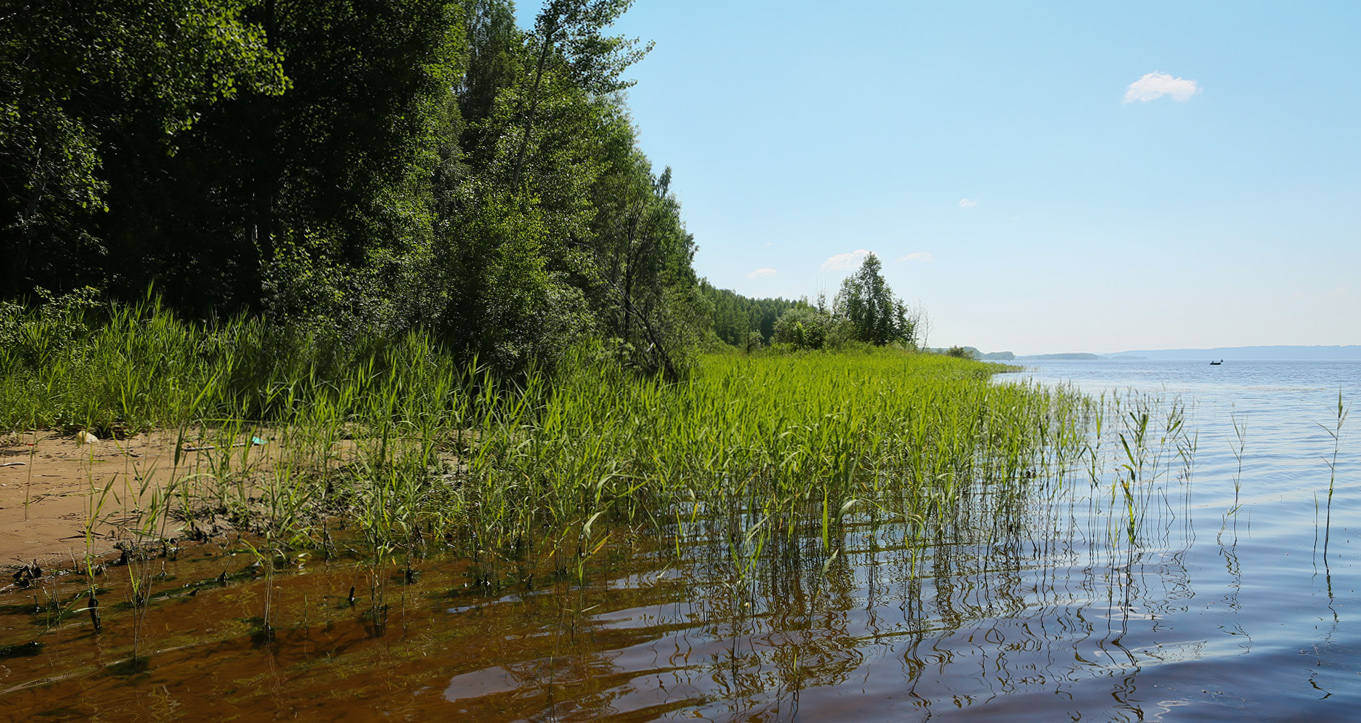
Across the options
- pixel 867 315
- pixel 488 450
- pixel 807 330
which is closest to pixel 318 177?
pixel 488 450

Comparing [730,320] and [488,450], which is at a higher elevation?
[730,320]

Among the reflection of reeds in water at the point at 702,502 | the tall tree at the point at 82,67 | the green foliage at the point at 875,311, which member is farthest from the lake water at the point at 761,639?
the green foliage at the point at 875,311

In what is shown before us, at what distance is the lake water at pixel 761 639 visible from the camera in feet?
9.23

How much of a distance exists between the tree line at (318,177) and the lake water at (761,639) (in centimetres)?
742

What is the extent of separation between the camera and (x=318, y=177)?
15234 mm

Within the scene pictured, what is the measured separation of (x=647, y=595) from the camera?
4039 mm

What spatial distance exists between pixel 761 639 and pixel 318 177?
16.2m

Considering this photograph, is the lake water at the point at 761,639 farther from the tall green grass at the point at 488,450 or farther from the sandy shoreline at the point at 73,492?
the sandy shoreline at the point at 73,492

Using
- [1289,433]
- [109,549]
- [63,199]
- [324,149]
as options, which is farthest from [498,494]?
[1289,433]

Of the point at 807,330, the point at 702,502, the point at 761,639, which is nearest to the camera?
the point at 761,639

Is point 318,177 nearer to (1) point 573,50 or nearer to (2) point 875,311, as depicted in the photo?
(1) point 573,50

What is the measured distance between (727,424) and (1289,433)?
45.4 ft

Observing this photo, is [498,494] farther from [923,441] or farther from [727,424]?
[923,441]

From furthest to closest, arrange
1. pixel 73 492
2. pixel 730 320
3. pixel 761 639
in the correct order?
pixel 730 320 → pixel 73 492 → pixel 761 639
